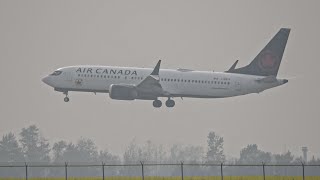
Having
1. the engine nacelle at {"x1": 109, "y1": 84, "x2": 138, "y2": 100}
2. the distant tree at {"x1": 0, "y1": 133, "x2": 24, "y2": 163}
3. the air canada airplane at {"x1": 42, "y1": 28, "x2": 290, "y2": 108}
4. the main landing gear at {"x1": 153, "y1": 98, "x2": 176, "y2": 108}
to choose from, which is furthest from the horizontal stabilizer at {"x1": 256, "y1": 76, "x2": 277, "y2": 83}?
the distant tree at {"x1": 0, "y1": 133, "x2": 24, "y2": 163}

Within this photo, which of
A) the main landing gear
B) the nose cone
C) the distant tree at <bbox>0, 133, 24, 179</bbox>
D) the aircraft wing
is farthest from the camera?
the distant tree at <bbox>0, 133, 24, 179</bbox>

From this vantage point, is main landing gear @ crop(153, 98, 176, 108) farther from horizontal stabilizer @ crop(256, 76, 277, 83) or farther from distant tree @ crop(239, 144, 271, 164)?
distant tree @ crop(239, 144, 271, 164)

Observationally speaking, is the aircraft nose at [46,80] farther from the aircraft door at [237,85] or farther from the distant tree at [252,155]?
the distant tree at [252,155]

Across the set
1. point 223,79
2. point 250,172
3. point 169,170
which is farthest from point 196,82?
point 169,170

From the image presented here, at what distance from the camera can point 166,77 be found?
144m

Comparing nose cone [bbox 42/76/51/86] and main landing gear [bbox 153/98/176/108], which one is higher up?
nose cone [bbox 42/76/51/86]

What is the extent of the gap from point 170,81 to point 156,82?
2.48 metres

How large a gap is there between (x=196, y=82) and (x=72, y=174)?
21.5 meters

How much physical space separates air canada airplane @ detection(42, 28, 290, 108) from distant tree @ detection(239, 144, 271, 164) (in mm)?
28821

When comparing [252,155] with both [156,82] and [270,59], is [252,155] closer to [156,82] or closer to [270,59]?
[270,59]

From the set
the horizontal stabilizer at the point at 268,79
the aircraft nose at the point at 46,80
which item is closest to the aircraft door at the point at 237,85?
the horizontal stabilizer at the point at 268,79

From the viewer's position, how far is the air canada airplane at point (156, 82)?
142 meters

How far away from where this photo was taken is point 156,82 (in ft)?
468

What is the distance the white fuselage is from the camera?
143 m
